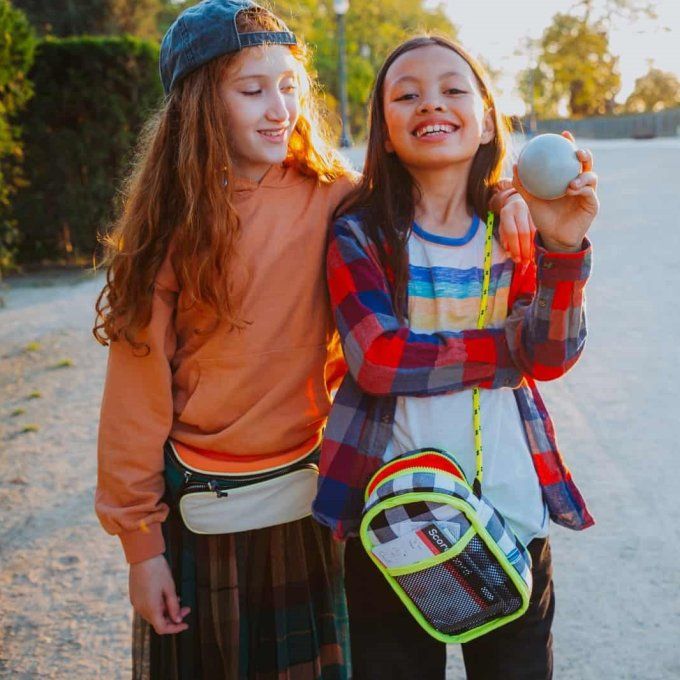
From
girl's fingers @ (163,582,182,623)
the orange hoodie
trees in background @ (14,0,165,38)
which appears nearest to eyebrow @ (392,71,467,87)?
the orange hoodie

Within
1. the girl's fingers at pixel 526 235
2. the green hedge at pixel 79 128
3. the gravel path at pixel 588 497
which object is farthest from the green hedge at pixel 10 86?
the girl's fingers at pixel 526 235

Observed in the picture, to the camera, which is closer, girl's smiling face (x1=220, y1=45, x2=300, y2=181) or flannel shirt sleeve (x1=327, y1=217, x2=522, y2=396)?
flannel shirt sleeve (x1=327, y1=217, x2=522, y2=396)

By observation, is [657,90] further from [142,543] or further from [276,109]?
[142,543]

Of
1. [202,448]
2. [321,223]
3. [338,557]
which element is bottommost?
[338,557]

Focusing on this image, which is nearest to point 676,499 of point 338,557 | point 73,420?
point 338,557

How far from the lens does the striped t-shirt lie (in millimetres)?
1687

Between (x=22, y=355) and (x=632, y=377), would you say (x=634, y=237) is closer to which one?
(x=632, y=377)

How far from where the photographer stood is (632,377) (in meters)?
5.02

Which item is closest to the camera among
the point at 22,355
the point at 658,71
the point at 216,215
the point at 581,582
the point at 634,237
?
the point at 216,215

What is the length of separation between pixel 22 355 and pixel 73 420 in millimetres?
1820

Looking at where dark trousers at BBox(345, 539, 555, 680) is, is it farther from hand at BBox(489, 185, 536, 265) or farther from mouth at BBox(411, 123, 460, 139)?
mouth at BBox(411, 123, 460, 139)

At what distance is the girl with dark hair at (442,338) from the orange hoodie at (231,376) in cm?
12

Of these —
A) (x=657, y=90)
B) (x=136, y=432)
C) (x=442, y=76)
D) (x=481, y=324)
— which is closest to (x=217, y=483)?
(x=136, y=432)

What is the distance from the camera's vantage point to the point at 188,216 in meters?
1.77
